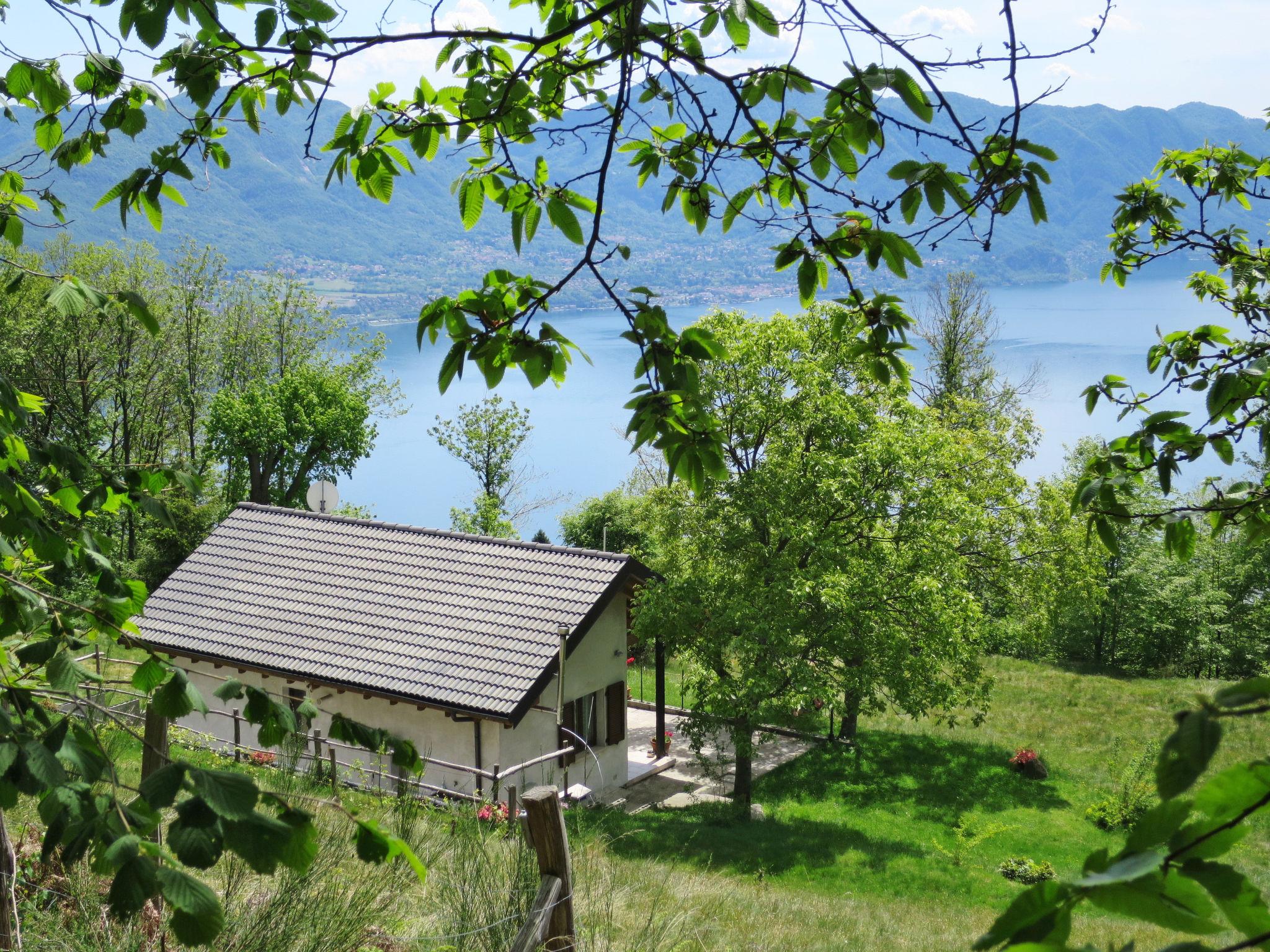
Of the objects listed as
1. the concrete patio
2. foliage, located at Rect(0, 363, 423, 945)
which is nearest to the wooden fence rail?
foliage, located at Rect(0, 363, 423, 945)

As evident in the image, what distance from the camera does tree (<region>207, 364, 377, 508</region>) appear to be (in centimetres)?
2700

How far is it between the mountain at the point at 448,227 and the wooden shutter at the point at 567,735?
7489cm

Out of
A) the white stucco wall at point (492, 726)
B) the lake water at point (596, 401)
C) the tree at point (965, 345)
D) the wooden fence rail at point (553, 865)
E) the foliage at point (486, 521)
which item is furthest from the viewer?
the lake water at point (596, 401)

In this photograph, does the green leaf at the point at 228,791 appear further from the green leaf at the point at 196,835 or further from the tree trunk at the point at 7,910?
the tree trunk at the point at 7,910

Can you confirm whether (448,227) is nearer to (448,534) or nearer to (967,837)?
(448,534)

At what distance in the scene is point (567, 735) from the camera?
1439 centimetres

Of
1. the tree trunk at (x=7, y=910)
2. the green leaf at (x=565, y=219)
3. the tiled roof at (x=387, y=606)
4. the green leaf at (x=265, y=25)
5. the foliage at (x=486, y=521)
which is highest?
the green leaf at (x=265, y=25)

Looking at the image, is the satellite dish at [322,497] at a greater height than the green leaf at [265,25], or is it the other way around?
the green leaf at [265,25]

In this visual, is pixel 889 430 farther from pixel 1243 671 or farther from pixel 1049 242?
pixel 1049 242

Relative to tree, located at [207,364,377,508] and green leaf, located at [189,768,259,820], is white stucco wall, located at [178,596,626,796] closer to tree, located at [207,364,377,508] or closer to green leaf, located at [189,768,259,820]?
green leaf, located at [189,768,259,820]

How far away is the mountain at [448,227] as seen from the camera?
10450cm

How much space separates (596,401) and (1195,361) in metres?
110

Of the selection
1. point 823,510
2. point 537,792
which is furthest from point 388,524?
point 537,792

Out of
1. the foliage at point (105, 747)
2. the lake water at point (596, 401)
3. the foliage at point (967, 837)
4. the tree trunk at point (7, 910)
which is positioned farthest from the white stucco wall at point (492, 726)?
the lake water at point (596, 401)
